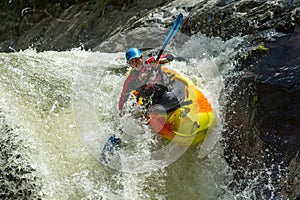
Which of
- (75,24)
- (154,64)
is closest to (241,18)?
(154,64)

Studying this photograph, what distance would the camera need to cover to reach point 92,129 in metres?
4.52

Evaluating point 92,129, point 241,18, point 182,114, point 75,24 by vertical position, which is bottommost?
point 75,24

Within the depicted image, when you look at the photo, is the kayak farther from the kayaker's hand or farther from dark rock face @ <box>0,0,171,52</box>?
dark rock face @ <box>0,0,171,52</box>

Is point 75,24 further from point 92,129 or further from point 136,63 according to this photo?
point 92,129

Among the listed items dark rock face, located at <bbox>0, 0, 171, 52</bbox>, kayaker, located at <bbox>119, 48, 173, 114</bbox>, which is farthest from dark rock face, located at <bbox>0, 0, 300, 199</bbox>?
dark rock face, located at <bbox>0, 0, 171, 52</bbox>

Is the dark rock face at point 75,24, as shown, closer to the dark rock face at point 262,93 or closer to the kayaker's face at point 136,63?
the dark rock face at point 262,93

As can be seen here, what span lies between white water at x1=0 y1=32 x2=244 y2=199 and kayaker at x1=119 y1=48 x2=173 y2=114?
318mm

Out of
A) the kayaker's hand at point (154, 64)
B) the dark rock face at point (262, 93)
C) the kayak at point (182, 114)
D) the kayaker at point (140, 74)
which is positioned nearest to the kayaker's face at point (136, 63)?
the kayaker at point (140, 74)

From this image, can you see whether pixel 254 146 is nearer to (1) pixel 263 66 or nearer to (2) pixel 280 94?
(2) pixel 280 94

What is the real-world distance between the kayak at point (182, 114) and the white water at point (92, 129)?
0.31ft

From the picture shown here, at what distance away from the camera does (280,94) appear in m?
3.76

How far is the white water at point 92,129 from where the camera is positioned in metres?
3.85

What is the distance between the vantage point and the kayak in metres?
4.06

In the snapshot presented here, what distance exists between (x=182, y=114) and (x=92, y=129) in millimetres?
947
